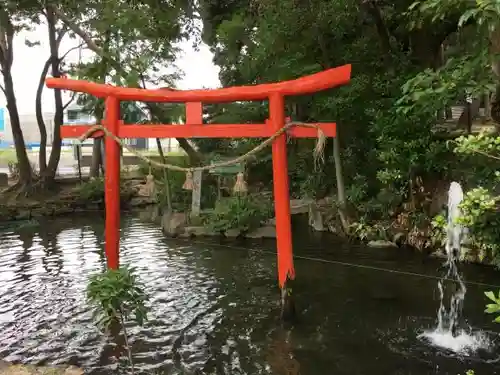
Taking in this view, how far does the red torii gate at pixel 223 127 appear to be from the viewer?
716 cm

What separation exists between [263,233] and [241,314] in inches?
258

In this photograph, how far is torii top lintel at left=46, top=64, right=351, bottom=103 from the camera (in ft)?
22.5

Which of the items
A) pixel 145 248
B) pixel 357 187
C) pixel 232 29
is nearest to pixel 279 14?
pixel 232 29

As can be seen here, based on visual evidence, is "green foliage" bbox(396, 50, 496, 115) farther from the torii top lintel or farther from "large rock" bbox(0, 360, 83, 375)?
"large rock" bbox(0, 360, 83, 375)

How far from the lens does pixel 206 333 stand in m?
7.25

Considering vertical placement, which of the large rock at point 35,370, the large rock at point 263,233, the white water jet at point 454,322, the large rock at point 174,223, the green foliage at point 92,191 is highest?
the green foliage at point 92,191

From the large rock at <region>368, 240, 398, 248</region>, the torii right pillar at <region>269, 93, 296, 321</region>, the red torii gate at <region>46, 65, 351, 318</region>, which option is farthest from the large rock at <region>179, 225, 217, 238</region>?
the torii right pillar at <region>269, 93, 296, 321</region>

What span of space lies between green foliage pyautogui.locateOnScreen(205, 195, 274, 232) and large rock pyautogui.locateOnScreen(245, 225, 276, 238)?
0.14 metres

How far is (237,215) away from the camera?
14461mm

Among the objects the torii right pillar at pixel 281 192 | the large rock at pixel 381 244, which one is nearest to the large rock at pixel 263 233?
the large rock at pixel 381 244

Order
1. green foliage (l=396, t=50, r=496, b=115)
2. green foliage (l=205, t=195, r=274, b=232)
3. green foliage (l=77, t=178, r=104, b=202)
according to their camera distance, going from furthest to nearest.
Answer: green foliage (l=77, t=178, r=104, b=202) → green foliage (l=205, t=195, r=274, b=232) → green foliage (l=396, t=50, r=496, b=115)

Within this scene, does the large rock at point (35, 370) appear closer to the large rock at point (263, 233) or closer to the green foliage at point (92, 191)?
the large rock at point (263, 233)

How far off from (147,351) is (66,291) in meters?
3.56

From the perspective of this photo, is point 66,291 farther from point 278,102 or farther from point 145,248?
point 278,102
